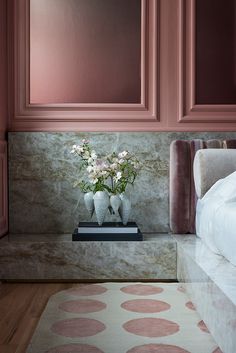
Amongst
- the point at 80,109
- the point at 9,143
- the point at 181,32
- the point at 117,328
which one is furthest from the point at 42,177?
the point at 117,328

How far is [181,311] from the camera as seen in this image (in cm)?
207

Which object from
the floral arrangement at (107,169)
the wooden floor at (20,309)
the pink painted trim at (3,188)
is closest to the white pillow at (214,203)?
the floral arrangement at (107,169)

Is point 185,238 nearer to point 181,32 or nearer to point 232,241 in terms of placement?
point 232,241

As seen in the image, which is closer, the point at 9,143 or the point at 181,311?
the point at 181,311

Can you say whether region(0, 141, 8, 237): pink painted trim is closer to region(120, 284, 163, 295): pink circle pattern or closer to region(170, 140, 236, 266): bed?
region(120, 284, 163, 295): pink circle pattern

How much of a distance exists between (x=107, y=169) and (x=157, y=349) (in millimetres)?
1388

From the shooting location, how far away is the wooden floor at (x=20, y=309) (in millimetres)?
1715

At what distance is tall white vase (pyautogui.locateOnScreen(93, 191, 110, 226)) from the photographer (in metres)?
2.78

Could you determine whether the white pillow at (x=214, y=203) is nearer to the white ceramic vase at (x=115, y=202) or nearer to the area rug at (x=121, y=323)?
the area rug at (x=121, y=323)

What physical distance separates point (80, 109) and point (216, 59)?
3.09ft

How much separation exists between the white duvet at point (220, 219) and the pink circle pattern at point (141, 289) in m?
0.35

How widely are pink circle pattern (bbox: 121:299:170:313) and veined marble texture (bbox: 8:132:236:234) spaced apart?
3.14 ft

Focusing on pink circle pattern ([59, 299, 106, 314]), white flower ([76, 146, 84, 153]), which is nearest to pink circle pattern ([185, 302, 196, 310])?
pink circle pattern ([59, 299, 106, 314])

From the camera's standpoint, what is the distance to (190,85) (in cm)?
319
